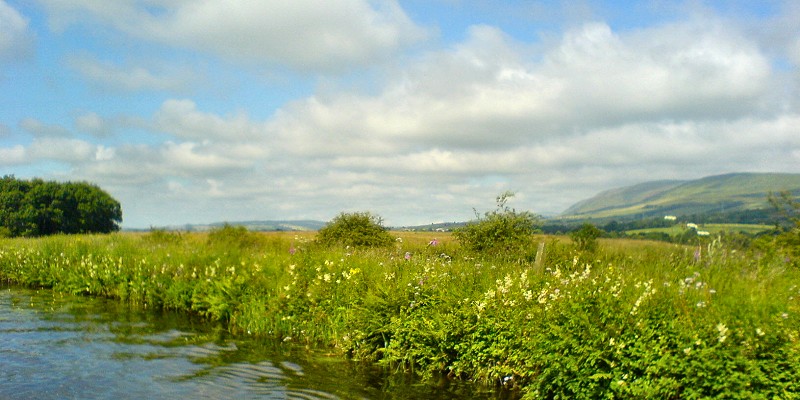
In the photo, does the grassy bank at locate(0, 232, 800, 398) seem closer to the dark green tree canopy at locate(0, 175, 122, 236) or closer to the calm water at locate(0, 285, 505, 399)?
the calm water at locate(0, 285, 505, 399)

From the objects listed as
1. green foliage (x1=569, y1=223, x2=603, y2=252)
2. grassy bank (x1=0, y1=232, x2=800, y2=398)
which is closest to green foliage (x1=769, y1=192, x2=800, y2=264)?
grassy bank (x1=0, y1=232, x2=800, y2=398)

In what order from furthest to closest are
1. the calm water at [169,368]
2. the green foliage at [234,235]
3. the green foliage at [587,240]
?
1. the green foliage at [234,235]
2. the green foliage at [587,240]
3. the calm water at [169,368]

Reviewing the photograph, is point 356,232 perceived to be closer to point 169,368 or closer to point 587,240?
point 587,240

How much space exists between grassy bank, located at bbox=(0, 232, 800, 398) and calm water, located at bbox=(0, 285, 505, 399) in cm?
71

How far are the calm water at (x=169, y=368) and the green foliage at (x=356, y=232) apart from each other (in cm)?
953

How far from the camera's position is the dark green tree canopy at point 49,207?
7462 cm

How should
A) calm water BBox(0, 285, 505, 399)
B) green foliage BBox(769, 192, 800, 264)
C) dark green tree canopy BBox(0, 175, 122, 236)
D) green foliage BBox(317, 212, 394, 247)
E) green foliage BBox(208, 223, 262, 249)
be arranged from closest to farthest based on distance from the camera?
calm water BBox(0, 285, 505, 399) < green foliage BBox(769, 192, 800, 264) < green foliage BBox(317, 212, 394, 247) < green foliage BBox(208, 223, 262, 249) < dark green tree canopy BBox(0, 175, 122, 236)

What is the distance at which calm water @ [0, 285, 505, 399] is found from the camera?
380 inches

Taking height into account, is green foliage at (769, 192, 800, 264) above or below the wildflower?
above

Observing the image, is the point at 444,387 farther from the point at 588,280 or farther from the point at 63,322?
the point at 63,322

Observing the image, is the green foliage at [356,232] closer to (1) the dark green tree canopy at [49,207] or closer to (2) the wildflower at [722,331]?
(2) the wildflower at [722,331]

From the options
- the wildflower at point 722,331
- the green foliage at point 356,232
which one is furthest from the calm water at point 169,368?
the green foliage at point 356,232

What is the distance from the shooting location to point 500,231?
21.4 meters

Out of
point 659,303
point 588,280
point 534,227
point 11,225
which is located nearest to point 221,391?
point 588,280
